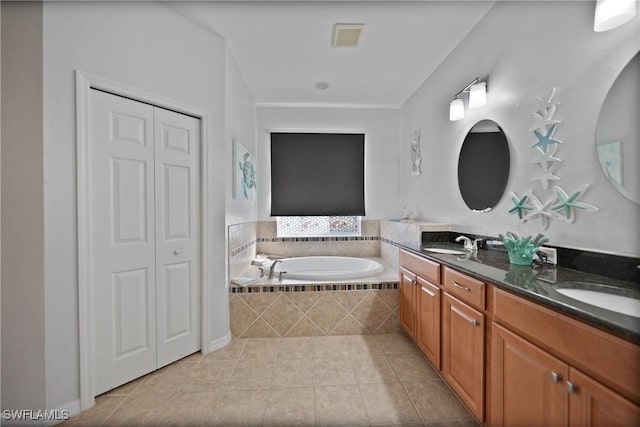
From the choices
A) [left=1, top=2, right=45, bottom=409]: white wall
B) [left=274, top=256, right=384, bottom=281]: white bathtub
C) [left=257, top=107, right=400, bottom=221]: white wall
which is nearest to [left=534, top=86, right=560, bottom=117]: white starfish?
[left=274, top=256, right=384, bottom=281]: white bathtub

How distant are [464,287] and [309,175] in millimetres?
2654

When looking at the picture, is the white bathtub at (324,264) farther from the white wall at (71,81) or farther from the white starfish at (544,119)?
the white starfish at (544,119)

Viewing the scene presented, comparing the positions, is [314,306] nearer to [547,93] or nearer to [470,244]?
[470,244]

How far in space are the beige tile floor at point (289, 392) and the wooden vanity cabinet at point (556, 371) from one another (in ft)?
1.68

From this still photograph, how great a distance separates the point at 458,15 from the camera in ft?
6.47

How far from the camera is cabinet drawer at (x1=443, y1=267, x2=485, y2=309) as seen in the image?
1.35 m

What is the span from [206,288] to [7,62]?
5.80ft

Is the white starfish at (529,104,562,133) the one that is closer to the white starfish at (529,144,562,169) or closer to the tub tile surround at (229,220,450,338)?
the white starfish at (529,144,562,169)

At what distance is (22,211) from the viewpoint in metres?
1.40

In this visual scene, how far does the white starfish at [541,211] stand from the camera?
148cm

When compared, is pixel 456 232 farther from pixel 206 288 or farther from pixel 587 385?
pixel 206 288

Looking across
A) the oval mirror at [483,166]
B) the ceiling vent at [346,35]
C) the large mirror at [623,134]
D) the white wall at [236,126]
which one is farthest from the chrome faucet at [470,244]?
the white wall at [236,126]

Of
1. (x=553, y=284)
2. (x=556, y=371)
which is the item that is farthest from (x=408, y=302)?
(x=556, y=371)

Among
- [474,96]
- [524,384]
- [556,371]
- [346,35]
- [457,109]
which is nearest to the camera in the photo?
[556,371]
